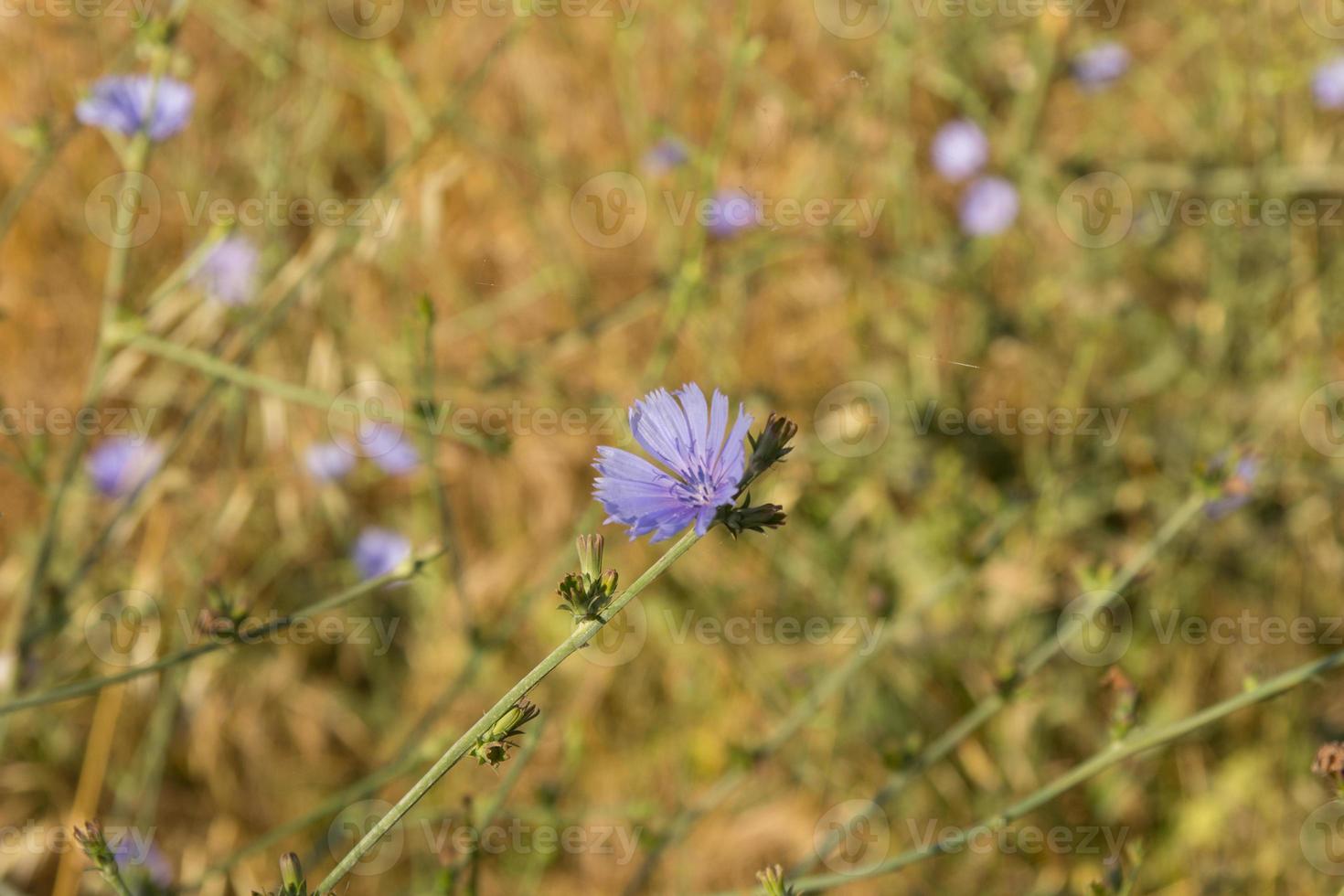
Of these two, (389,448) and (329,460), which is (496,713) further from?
(329,460)

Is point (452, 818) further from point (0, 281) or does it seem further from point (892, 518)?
point (0, 281)

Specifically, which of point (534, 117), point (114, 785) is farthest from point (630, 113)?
point (114, 785)

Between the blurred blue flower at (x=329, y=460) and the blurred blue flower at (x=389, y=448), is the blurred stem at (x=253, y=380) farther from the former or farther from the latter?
the blurred blue flower at (x=329, y=460)

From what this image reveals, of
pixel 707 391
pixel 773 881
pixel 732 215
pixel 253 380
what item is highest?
pixel 732 215

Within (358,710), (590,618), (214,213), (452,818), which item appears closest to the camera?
(590,618)

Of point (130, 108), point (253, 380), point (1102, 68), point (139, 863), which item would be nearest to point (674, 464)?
point (253, 380)

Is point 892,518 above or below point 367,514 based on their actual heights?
below
